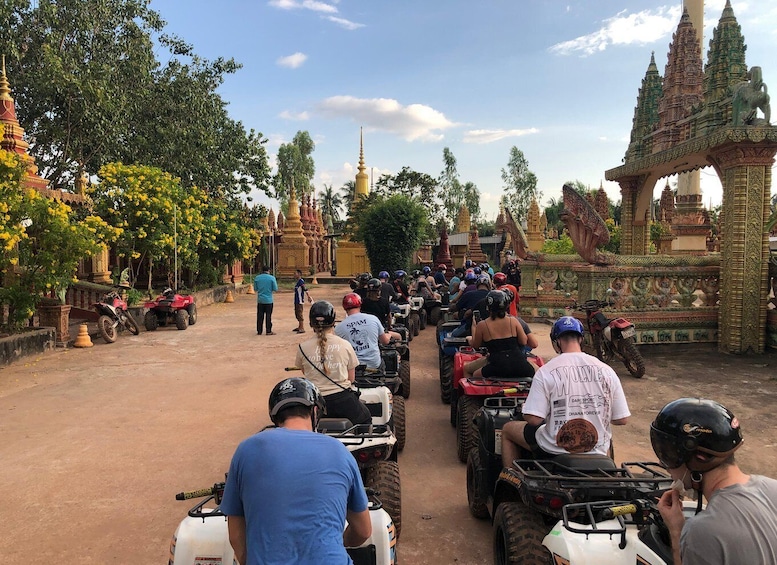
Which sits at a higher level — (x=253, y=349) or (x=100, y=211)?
(x=100, y=211)

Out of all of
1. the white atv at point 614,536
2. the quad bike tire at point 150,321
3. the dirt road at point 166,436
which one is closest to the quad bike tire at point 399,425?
the dirt road at point 166,436

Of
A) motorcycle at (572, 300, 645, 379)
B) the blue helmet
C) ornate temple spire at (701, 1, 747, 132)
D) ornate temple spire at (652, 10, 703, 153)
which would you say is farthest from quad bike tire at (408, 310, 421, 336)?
the blue helmet

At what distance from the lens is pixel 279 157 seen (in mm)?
61656

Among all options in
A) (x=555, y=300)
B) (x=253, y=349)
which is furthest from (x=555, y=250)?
(x=253, y=349)

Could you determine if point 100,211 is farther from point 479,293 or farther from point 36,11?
point 479,293

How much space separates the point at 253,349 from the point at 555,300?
26.1 feet

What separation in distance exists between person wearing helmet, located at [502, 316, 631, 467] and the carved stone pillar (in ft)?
26.5

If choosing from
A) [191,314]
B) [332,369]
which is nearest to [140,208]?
[191,314]

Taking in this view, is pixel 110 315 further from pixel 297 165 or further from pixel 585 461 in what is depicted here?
pixel 297 165

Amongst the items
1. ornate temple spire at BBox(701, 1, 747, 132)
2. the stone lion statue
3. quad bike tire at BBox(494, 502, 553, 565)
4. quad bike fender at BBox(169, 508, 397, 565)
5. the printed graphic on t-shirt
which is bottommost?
quad bike tire at BBox(494, 502, 553, 565)

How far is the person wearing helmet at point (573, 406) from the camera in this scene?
10.2 feet

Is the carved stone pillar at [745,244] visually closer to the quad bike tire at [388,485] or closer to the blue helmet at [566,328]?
the blue helmet at [566,328]

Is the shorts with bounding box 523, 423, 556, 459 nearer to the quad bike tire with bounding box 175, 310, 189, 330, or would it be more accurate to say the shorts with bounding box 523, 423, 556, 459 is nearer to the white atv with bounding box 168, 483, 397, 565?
the white atv with bounding box 168, 483, 397, 565

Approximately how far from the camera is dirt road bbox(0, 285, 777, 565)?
3.94 meters
